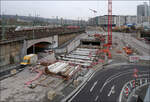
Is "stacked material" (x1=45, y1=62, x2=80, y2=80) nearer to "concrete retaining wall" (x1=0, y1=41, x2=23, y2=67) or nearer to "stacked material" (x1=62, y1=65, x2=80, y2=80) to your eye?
"stacked material" (x1=62, y1=65, x2=80, y2=80)

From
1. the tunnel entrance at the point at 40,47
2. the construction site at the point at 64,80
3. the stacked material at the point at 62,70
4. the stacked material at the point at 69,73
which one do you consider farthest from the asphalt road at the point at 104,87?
the tunnel entrance at the point at 40,47

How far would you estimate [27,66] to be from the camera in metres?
23.1

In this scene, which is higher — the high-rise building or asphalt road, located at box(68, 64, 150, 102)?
the high-rise building

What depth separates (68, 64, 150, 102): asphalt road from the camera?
14234 mm

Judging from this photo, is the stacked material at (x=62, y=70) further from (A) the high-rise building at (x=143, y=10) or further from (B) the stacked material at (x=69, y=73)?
(A) the high-rise building at (x=143, y=10)

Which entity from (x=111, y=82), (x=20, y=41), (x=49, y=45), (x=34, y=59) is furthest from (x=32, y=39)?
(x=111, y=82)

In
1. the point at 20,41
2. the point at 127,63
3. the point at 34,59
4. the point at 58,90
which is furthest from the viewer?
the point at 127,63

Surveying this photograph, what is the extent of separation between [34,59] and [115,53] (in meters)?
23.2

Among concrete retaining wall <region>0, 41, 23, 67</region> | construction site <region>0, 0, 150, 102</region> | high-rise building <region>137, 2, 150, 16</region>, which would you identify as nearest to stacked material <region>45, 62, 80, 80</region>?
construction site <region>0, 0, 150, 102</region>

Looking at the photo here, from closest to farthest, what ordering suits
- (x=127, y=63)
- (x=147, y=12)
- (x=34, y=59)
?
(x=34, y=59), (x=127, y=63), (x=147, y=12)

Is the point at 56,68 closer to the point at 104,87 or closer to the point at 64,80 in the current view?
the point at 64,80

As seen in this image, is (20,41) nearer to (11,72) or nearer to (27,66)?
(27,66)

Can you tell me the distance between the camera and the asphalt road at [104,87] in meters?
14.2

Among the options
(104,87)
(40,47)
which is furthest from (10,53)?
(104,87)
